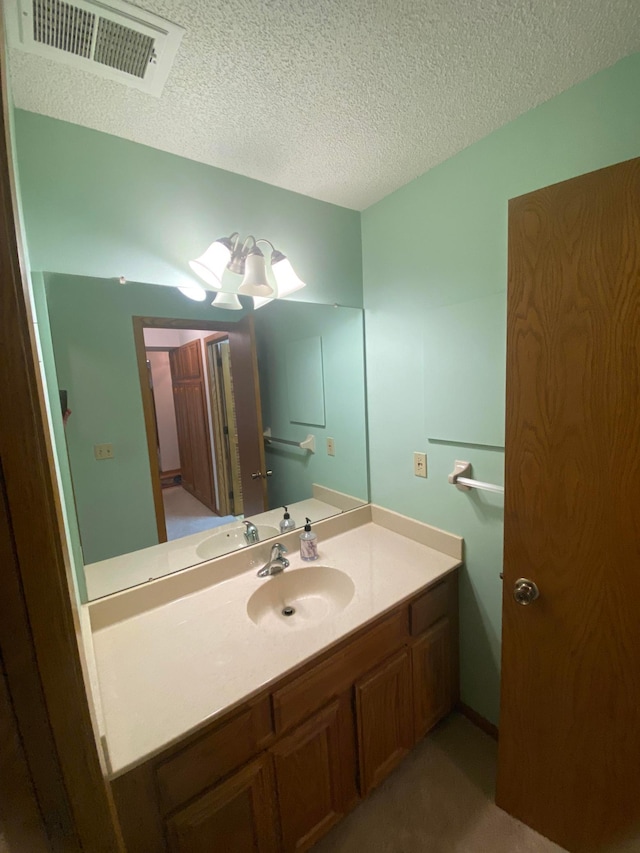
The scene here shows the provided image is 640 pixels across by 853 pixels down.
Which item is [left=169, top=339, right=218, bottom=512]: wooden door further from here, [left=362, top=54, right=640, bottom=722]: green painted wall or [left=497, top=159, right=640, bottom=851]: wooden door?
[left=497, top=159, right=640, bottom=851]: wooden door

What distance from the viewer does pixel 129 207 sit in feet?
3.70

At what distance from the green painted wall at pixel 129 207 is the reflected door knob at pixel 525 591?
4.69 feet

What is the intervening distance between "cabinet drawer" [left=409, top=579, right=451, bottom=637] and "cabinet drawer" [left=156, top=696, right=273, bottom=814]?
0.61 metres

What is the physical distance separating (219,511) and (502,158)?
5.59 feet

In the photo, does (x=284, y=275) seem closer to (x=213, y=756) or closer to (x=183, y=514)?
(x=183, y=514)

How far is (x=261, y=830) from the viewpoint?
36.8 inches

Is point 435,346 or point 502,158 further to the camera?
point 435,346

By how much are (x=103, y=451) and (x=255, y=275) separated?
32.6 inches

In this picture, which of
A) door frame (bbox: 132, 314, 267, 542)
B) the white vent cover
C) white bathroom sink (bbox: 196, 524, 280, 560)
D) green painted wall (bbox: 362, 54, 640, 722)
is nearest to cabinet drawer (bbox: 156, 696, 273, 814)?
white bathroom sink (bbox: 196, 524, 280, 560)

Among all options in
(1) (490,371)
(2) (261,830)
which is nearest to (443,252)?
(1) (490,371)

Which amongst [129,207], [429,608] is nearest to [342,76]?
[129,207]

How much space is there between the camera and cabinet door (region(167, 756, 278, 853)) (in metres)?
0.82

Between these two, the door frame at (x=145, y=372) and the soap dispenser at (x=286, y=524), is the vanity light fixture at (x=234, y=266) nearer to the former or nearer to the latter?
the door frame at (x=145, y=372)

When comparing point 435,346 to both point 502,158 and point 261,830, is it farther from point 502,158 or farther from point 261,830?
point 261,830
